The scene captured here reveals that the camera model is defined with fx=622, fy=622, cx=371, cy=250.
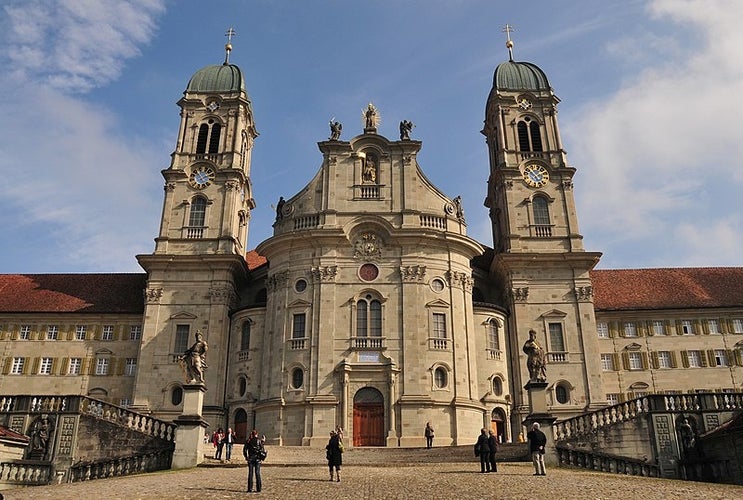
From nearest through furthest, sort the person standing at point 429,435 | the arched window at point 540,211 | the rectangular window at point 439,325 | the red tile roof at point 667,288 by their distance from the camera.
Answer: the person standing at point 429,435, the rectangular window at point 439,325, the red tile roof at point 667,288, the arched window at point 540,211

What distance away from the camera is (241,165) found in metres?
48.7

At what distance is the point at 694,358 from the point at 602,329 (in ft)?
20.5

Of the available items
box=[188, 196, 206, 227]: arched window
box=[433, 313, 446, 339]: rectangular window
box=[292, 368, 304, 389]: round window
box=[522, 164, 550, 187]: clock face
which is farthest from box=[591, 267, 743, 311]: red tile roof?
box=[188, 196, 206, 227]: arched window

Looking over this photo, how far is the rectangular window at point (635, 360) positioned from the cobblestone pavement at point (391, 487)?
22812 mm

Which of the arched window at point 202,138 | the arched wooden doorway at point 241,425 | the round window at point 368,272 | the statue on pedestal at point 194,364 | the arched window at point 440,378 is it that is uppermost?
the arched window at point 202,138

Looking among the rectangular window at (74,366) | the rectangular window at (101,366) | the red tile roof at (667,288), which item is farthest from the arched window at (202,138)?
the red tile roof at (667,288)

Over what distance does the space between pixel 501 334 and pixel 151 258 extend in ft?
79.6

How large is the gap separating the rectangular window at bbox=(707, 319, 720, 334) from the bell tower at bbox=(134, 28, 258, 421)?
32755mm

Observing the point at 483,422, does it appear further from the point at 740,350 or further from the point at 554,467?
the point at 740,350

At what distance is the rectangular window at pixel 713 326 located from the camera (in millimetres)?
42938

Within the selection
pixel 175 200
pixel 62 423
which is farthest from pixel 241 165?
pixel 62 423

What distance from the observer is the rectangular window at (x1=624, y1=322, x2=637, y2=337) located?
43.2 meters

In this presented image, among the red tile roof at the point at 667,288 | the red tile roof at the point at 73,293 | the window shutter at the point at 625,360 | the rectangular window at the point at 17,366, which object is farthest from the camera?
the red tile roof at the point at 73,293

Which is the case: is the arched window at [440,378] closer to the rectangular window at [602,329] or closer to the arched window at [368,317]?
the arched window at [368,317]
